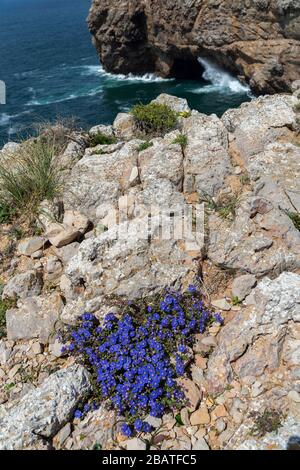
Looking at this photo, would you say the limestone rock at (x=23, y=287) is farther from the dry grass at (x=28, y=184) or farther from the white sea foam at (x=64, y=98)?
the white sea foam at (x=64, y=98)

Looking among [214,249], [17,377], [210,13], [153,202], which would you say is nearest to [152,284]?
[214,249]

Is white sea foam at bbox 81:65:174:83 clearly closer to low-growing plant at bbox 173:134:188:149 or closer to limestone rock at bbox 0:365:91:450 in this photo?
low-growing plant at bbox 173:134:188:149

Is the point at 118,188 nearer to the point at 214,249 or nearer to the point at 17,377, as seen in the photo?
the point at 214,249

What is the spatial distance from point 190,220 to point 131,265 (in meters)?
1.40

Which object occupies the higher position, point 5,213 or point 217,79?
point 5,213

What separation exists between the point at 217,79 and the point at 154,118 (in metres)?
41.7

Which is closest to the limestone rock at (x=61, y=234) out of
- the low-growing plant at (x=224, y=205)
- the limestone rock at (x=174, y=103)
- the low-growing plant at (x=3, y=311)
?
the low-growing plant at (x=3, y=311)

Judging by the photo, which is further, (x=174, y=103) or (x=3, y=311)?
(x=174, y=103)

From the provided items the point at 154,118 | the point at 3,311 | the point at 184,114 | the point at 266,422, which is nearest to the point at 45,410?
the point at 3,311

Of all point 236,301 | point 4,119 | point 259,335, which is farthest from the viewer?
point 4,119

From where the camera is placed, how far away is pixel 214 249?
291 inches

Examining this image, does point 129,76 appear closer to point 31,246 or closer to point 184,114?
point 184,114

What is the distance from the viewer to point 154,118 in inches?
467

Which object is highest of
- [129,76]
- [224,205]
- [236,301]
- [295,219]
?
[224,205]
